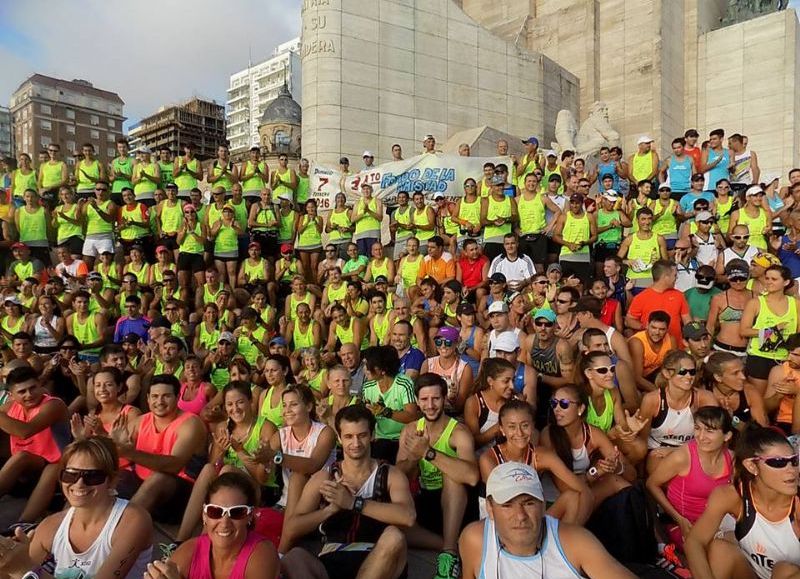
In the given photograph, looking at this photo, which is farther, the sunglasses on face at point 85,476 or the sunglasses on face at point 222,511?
the sunglasses on face at point 85,476

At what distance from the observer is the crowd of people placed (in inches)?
121

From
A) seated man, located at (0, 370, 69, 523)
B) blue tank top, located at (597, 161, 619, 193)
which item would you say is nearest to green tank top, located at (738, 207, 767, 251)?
blue tank top, located at (597, 161, 619, 193)

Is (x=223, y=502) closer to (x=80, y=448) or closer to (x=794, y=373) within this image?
(x=80, y=448)

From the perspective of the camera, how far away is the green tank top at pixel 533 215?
9.58 meters

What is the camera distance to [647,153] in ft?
37.8

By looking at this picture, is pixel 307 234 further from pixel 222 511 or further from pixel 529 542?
pixel 529 542

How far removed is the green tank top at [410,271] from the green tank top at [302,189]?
3883mm

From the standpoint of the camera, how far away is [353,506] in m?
3.51

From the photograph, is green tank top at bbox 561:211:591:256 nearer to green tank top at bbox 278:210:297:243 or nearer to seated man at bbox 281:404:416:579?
green tank top at bbox 278:210:297:243

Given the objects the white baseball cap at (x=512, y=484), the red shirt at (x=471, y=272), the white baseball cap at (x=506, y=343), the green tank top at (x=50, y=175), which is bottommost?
the white baseball cap at (x=512, y=484)

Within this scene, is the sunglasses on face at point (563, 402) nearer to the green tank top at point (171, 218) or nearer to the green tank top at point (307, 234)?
the green tank top at point (307, 234)

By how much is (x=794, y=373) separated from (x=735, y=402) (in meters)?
0.52

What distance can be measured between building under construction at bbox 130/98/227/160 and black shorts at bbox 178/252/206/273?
85845 millimetres

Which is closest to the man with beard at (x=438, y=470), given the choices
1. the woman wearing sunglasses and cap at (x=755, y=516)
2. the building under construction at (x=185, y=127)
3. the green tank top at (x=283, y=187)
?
the woman wearing sunglasses and cap at (x=755, y=516)
